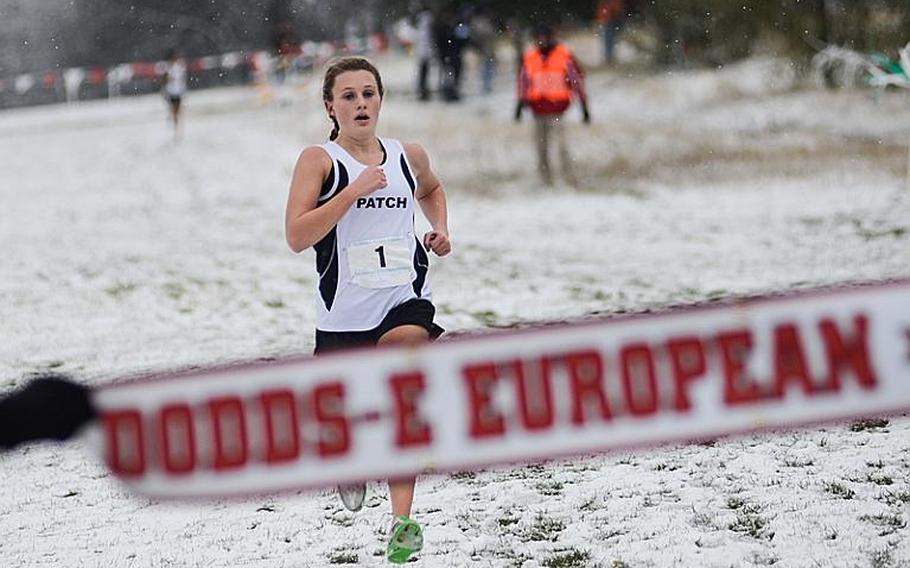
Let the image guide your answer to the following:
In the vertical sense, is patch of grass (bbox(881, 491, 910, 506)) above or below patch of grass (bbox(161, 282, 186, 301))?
below

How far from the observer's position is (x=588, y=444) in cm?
329

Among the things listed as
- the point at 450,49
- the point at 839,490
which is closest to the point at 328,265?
the point at 839,490

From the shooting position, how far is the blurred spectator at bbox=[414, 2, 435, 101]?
903 inches

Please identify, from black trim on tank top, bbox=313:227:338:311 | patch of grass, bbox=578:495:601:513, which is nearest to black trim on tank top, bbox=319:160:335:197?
black trim on tank top, bbox=313:227:338:311

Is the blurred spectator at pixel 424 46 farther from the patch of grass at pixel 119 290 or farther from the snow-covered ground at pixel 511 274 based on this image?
the patch of grass at pixel 119 290

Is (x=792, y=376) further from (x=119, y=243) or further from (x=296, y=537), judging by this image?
(x=119, y=243)

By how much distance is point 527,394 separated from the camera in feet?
10.6

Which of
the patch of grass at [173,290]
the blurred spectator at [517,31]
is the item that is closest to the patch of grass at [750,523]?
the patch of grass at [173,290]

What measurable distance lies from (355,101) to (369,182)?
1.15ft

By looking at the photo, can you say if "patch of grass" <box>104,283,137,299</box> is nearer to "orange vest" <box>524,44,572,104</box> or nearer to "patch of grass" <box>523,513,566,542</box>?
"orange vest" <box>524,44,572,104</box>

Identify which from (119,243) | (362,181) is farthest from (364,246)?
(119,243)

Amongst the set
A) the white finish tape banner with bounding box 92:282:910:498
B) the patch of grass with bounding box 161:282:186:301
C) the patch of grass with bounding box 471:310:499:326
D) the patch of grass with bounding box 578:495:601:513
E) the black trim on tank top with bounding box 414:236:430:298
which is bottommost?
the patch of grass with bounding box 578:495:601:513

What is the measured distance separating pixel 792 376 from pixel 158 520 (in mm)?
2543

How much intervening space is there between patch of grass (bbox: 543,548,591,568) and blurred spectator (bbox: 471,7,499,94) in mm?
20549
